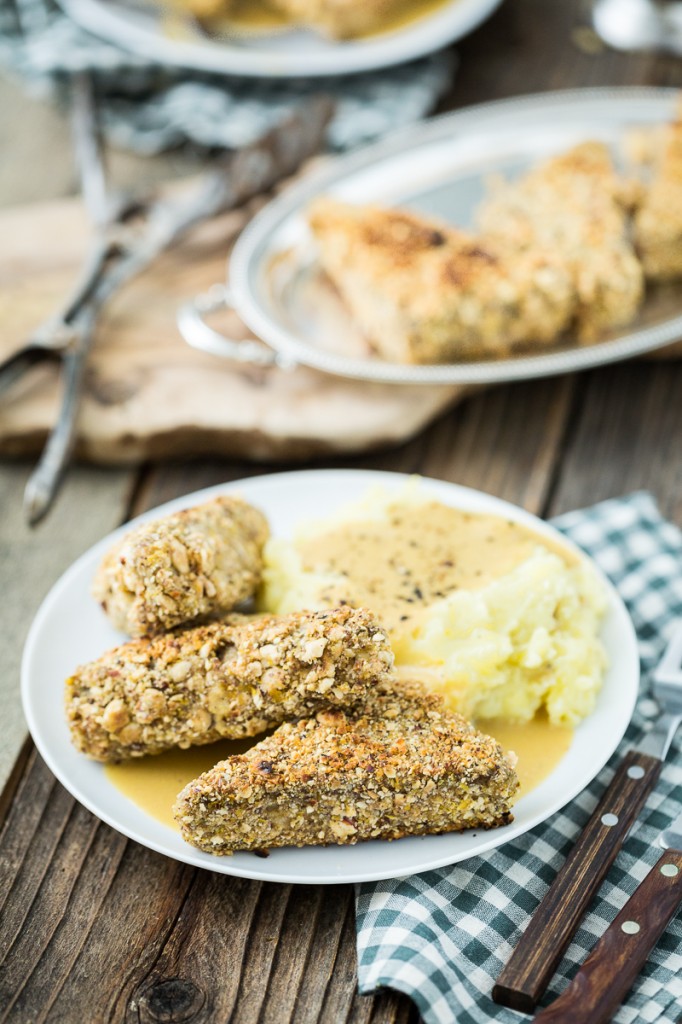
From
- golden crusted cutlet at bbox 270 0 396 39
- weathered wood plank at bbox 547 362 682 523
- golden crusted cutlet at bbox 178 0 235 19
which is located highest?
golden crusted cutlet at bbox 270 0 396 39

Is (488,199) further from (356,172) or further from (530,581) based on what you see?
(530,581)

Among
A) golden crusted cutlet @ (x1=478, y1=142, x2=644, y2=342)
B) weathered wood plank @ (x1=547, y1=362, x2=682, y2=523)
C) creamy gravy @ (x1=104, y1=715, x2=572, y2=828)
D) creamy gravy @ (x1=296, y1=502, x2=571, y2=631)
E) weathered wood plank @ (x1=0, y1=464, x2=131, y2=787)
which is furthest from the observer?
golden crusted cutlet @ (x1=478, y1=142, x2=644, y2=342)

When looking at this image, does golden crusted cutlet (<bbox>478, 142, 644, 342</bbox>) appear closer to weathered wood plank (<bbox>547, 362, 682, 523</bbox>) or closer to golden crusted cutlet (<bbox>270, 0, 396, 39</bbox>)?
weathered wood plank (<bbox>547, 362, 682, 523</bbox>)

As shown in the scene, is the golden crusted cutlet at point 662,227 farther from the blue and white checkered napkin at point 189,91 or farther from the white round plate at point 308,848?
the blue and white checkered napkin at point 189,91

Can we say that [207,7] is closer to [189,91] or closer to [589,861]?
[189,91]

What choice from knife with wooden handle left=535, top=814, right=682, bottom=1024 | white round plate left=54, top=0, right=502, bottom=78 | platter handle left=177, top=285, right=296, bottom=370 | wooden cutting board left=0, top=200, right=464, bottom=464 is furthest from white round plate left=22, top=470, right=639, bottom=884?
white round plate left=54, top=0, right=502, bottom=78

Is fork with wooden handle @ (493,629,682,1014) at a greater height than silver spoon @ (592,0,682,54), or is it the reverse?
silver spoon @ (592,0,682,54)
